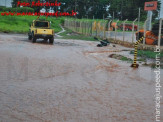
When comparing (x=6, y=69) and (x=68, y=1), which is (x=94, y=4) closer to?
(x=68, y=1)

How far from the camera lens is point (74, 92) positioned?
920 cm

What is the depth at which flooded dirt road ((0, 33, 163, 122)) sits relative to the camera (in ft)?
22.9

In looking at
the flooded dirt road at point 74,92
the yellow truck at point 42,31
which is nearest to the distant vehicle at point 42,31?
the yellow truck at point 42,31

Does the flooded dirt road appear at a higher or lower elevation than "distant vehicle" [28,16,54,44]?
lower

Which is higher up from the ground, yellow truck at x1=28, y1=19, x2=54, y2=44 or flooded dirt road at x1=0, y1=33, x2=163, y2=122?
yellow truck at x1=28, y1=19, x2=54, y2=44

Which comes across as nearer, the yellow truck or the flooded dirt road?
the flooded dirt road

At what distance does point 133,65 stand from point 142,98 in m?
5.91

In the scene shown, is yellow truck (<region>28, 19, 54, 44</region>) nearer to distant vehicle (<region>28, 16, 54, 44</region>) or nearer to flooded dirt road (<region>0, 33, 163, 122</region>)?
distant vehicle (<region>28, 16, 54, 44</region>)

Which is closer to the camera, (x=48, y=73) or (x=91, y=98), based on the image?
(x=91, y=98)

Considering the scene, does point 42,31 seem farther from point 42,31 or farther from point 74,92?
point 74,92

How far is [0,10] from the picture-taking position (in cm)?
7062

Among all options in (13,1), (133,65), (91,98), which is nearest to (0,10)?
(13,1)

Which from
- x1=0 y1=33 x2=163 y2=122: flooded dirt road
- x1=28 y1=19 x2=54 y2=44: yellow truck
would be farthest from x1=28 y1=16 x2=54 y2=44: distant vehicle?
x1=0 y1=33 x2=163 y2=122: flooded dirt road

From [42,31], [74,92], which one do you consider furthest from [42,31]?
[74,92]
